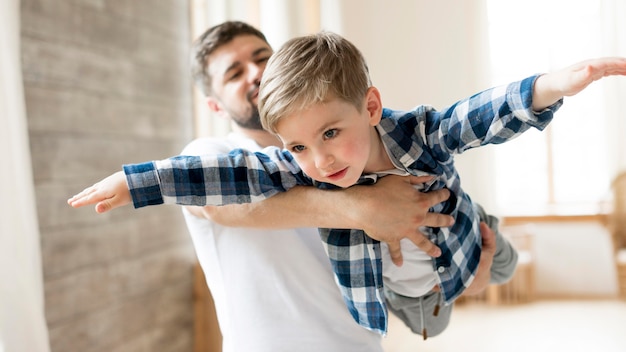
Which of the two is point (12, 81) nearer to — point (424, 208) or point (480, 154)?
point (424, 208)

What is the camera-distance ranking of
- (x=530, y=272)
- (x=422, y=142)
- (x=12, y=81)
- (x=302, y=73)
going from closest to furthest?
(x=302, y=73) → (x=422, y=142) → (x=12, y=81) → (x=530, y=272)

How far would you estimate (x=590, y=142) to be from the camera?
6.16 feet

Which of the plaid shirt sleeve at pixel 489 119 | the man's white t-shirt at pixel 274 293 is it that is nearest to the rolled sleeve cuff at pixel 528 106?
the plaid shirt sleeve at pixel 489 119

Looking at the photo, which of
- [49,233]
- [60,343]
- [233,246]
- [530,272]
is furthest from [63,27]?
[530,272]

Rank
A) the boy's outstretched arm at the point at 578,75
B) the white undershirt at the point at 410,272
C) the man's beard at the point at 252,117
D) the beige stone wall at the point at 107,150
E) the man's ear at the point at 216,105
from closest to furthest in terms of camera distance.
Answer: the boy's outstretched arm at the point at 578,75 < the white undershirt at the point at 410,272 < the man's beard at the point at 252,117 < the man's ear at the point at 216,105 < the beige stone wall at the point at 107,150

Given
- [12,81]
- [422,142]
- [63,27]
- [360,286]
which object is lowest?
[360,286]

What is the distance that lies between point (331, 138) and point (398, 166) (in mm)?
183

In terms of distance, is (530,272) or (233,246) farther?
(530,272)

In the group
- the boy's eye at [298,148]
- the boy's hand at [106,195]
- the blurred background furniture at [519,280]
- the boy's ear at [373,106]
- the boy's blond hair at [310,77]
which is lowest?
the blurred background furniture at [519,280]

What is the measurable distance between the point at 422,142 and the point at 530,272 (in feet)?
4.19

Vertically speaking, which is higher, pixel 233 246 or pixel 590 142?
pixel 590 142

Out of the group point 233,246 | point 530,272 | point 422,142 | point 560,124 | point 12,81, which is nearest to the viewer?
point 422,142

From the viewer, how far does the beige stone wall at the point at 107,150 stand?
5.82ft

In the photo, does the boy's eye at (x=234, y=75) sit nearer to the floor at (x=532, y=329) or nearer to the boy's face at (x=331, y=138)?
the boy's face at (x=331, y=138)
